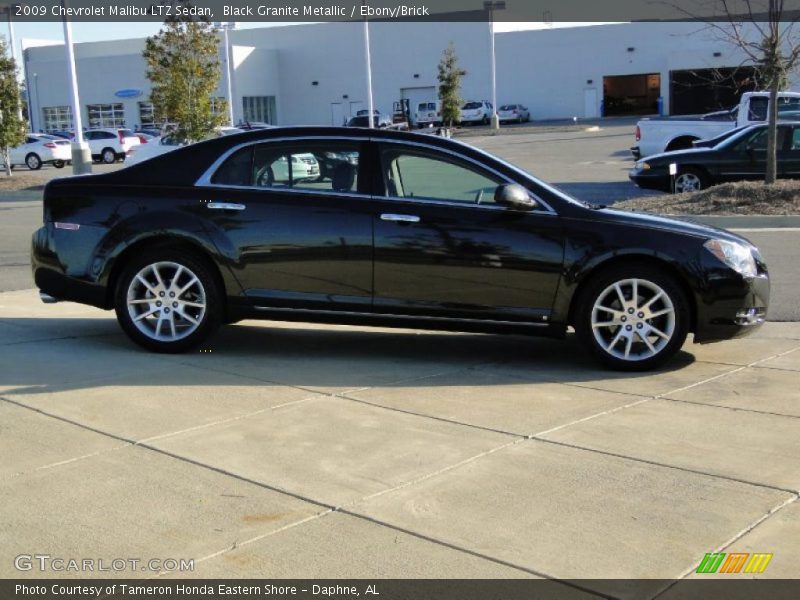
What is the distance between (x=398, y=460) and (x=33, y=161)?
42772 mm

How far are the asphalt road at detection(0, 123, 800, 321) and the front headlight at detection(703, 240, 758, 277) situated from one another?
2.17m

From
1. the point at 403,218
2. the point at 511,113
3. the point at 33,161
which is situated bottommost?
the point at 403,218

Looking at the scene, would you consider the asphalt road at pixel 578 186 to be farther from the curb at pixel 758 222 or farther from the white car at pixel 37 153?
the white car at pixel 37 153

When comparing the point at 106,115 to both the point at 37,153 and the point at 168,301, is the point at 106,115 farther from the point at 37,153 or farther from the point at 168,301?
the point at 168,301

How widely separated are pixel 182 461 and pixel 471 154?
324cm

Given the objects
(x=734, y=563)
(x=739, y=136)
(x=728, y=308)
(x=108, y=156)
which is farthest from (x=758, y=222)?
(x=108, y=156)

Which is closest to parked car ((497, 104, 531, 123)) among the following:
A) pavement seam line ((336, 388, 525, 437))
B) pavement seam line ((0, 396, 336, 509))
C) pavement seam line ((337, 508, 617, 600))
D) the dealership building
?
the dealership building

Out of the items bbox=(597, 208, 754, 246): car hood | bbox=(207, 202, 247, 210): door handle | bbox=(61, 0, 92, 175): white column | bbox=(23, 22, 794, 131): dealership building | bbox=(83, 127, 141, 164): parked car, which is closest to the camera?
bbox=(597, 208, 754, 246): car hood

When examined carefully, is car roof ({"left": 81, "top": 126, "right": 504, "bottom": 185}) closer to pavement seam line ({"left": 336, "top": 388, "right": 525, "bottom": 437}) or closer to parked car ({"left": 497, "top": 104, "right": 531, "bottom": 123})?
pavement seam line ({"left": 336, "top": 388, "right": 525, "bottom": 437})

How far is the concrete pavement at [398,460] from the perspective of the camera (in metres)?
4.05

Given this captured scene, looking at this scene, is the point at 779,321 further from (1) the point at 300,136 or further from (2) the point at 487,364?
(1) the point at 300,136

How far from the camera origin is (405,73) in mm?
77875

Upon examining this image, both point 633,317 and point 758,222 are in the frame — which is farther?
point 758,222

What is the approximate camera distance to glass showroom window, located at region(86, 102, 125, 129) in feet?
248
